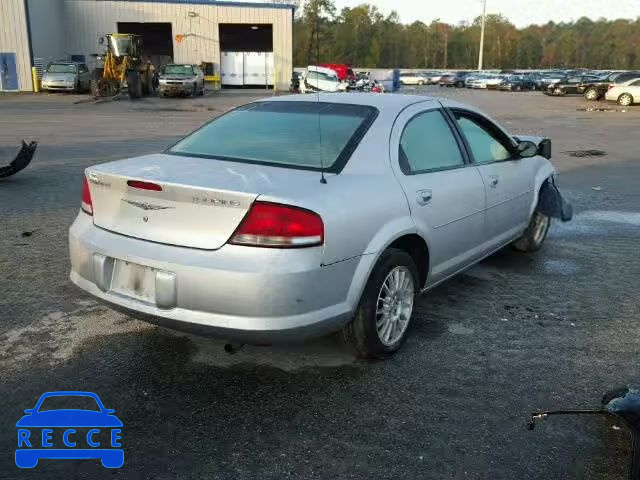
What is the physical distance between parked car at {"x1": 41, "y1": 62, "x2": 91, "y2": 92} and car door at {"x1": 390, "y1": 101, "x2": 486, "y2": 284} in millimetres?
33858

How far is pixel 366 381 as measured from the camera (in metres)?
3.49

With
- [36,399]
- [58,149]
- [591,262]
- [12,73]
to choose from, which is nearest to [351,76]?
[12,73]

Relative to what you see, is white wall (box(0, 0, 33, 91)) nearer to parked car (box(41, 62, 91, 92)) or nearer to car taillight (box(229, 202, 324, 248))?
parked car (box(41, 62, 91, 92))

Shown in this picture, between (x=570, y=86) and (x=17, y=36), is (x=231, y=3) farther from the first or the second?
(x=570, y=86)

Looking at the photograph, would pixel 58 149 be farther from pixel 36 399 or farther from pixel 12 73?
pixel 12 73

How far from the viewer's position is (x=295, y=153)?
3.73m

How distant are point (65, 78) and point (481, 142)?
1335 inches

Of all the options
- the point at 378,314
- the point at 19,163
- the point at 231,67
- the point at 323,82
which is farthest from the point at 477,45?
the point at 378,314

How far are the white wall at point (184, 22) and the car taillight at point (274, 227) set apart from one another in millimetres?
43431

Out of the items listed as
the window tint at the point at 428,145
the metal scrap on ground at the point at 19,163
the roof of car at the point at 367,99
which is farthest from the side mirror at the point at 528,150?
the metal scrap on ground at the point at 19,163

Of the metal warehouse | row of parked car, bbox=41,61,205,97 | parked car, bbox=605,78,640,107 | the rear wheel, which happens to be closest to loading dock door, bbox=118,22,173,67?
the metal warehouse

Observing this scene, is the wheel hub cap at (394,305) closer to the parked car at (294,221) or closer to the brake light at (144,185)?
the parked car at (294,221)

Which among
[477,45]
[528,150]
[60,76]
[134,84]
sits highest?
[477,45]

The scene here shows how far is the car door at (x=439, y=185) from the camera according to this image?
12.6ft
